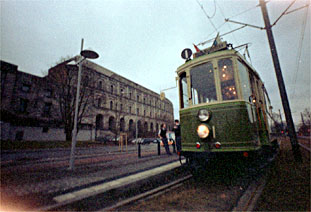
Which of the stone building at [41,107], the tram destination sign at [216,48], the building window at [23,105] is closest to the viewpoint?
the tram destination sign at [216,48]

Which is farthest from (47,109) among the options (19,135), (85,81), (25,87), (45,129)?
(85,81)

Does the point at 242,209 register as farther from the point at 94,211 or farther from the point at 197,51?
the point at 197,51

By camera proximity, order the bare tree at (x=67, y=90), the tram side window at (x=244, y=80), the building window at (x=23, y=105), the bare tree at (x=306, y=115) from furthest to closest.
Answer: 1. the bare tree at (x=306, y=115)
2. the building window at (x=23, y=105)
3. the bare tree at (x=67, y=90)
4. the tram side window at (x=244, y=80)

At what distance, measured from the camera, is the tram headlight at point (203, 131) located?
357 centimetres

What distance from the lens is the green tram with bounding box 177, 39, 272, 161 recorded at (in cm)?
347

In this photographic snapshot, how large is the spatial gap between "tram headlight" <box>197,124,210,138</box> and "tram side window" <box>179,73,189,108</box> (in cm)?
92

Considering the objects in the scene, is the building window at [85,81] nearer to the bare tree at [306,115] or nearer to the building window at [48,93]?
the building window at [48,93]

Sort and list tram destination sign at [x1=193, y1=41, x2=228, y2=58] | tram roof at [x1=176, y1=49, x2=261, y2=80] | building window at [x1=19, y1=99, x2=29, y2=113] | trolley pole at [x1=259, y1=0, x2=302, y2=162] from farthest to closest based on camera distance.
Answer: building window at [x1=19, y1=99, x2=29, y2=113] → trolley pole at [x1=259, y1=0, x2=302, y2=162] → tram destination sign at [x1=193, y1=41, x2=228, y2=58] → tram roof at [x1=176, y1=49, x2=261, y2=80]

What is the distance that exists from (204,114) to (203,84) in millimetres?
908

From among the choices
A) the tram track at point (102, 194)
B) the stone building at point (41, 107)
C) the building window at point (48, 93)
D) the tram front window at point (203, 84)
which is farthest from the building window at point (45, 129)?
the tram front window at point (203, 84)

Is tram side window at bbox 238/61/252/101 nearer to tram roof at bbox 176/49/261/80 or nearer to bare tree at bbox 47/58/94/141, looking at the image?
tram roof at bbox 176/49/261/80

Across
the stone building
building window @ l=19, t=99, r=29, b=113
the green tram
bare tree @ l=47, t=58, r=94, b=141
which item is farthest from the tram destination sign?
building window @ l=19, t=99, r=29, b=113

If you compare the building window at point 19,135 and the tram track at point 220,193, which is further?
the building window at point 19,135

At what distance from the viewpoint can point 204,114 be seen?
12.4 feet
